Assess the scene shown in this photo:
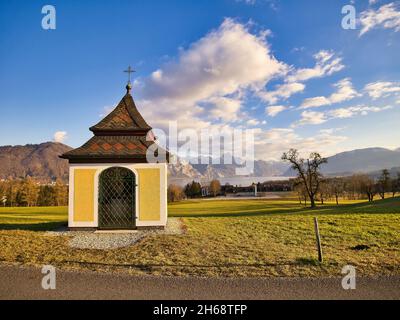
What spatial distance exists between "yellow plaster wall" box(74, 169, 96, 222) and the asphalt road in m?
6.38

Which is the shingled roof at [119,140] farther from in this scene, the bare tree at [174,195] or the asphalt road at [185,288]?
the bare tree at [174,195]

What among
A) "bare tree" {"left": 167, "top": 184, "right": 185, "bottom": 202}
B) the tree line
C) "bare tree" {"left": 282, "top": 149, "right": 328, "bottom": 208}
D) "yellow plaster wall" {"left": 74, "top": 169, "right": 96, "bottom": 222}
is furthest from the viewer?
"bare tree" {"left": 167, "top": 184, "right": 185, "bottom": 202}

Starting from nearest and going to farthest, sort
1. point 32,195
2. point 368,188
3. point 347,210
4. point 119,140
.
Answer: point 119,140
point 347,210
point 368,188
point 32,195

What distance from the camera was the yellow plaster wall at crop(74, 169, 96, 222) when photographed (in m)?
13.1

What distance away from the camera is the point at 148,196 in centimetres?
1330

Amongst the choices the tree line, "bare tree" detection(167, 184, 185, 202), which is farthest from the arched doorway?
the tree line

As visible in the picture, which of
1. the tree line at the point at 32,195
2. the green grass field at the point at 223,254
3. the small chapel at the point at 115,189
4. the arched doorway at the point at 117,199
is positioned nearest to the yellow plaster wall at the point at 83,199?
the small chapel at the point at 115,189

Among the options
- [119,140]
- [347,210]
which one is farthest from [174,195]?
[119,140]

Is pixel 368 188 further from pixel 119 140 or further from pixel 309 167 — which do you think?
pixel 119 140

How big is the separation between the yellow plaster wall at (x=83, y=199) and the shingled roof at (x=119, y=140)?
1.14 m

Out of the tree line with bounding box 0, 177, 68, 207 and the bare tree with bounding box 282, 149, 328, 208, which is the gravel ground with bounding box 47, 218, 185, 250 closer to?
the bare tree with bounding box 282, 149, 328, 208

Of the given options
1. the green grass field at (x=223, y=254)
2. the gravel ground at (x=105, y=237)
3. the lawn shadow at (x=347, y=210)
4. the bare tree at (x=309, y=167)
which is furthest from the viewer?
the bare tree at (x=309, y=167)

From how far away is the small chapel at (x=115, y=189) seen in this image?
43.0ft

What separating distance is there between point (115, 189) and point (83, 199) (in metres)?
1.66
